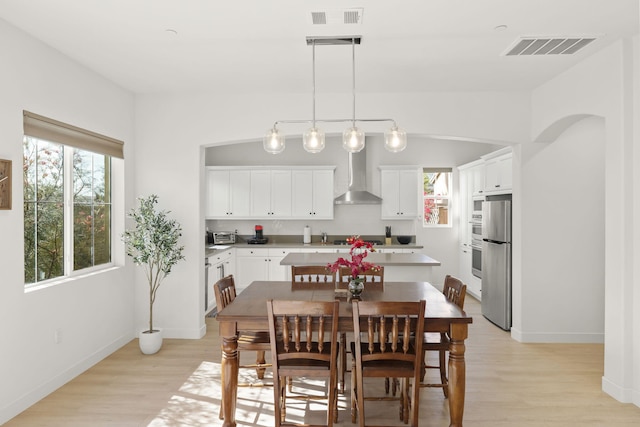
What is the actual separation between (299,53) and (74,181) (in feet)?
7.85

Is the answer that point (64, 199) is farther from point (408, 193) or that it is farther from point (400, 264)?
point (408, 193)

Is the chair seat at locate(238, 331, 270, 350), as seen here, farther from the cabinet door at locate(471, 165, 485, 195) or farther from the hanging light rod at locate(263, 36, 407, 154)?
the cabinet door at locate(471, 165, 485, 195)

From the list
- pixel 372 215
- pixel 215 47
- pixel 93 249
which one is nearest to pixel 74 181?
pixel 93 249

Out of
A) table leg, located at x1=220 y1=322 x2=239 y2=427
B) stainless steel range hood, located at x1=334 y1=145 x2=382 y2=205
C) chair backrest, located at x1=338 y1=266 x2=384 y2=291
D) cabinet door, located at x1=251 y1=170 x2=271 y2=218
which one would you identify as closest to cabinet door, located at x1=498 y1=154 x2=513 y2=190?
chair backrest, located at x1=338 y1=266 x2=384 y2=291

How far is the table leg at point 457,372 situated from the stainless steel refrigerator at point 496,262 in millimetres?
2724

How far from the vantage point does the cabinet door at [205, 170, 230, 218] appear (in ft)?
24.7

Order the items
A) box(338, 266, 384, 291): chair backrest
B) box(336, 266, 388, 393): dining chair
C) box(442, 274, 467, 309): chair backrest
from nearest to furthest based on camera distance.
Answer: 1. box(442, 274, 467, 309): chair backrest
2. box(336, 266, 388, 393): dining chair
3. box(338, 266, 384, 291): chair backrest

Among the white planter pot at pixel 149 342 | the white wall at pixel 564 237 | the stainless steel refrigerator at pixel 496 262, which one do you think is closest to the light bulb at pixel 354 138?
the white wall at pixel 564 237

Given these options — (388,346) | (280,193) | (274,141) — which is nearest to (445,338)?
(388,346)

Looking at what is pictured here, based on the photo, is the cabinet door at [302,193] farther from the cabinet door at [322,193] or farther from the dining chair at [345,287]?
the dining chair at [345,287]

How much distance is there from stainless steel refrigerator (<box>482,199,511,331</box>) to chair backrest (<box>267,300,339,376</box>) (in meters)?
3.22

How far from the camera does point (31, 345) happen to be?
3273 millimetres

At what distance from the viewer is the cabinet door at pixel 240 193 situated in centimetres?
751

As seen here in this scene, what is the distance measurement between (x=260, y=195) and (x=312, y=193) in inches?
35.7
